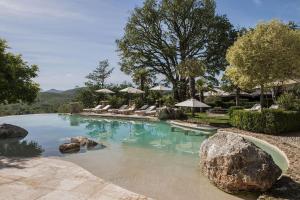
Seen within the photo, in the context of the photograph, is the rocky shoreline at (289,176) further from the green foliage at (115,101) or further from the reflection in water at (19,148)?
the green foliage at (115,101)

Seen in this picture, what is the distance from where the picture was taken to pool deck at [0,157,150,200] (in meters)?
6.03

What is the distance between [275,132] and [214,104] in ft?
58.4

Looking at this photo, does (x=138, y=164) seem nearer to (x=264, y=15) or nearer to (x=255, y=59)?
(x=255, y=59)

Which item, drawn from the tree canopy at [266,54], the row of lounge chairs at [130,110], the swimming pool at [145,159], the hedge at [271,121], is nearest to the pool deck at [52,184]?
the swimming pool at [145,159]

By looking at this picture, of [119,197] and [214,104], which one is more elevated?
[214,104]

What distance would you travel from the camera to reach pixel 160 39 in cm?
3148

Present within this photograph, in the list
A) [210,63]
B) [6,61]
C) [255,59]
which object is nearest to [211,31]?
[210,63]

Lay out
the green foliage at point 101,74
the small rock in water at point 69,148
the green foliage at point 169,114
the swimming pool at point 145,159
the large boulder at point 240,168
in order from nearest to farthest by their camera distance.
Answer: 1. the large boulder at point 240,168
2. the swimming pool at point 145,159
3. the small rock in water at point 69,148
4. the green foliage at point 169,114
5. the green foliage at point 101,74

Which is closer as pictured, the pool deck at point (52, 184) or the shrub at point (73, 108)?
the pool deck at point (52, 184)

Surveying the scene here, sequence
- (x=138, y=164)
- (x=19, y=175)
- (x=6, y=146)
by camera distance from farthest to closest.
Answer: (x=6, y=146)
(x=138, y=164)
(x=19, y=175)

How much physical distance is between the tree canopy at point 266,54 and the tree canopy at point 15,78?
11.2 meters

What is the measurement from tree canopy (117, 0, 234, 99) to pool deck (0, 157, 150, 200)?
23874mm

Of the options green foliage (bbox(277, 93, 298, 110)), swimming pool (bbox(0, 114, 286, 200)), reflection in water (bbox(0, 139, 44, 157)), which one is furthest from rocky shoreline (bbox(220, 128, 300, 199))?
reflection in water (bbox(0, 139, 44, 157))

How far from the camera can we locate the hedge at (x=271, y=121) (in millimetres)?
14633
